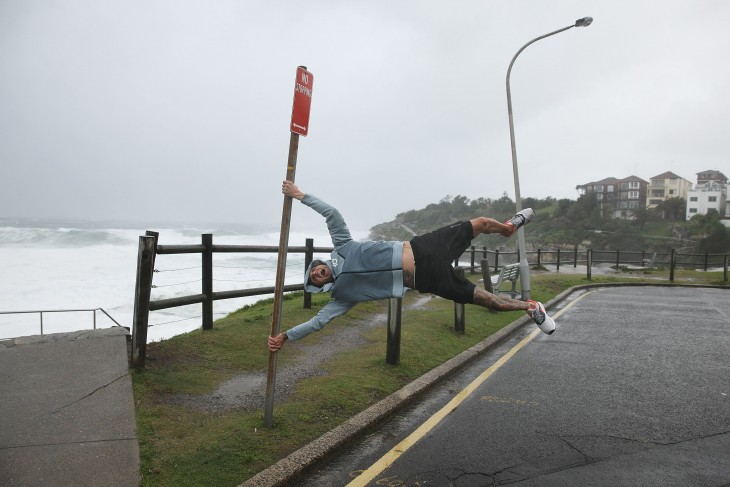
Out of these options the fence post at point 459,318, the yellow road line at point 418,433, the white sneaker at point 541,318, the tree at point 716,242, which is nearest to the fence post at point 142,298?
the yellow road line at point 418,433

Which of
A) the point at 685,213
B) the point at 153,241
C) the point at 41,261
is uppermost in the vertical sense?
the point at 685,213

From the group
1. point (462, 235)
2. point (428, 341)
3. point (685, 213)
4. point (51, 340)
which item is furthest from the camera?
point (685, 213)

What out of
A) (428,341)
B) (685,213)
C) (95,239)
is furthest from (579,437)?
(685,213)

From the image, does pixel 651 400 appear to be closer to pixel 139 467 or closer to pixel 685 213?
pixel 139 467

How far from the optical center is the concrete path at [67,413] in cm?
320

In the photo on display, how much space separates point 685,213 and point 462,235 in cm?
10664

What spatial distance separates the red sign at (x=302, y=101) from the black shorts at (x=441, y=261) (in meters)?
1.34

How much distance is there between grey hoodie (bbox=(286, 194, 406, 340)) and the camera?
13.6 feet

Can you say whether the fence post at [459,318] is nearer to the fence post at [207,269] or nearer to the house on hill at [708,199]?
the fence post at [207,269]

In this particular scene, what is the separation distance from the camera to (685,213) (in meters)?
93.5

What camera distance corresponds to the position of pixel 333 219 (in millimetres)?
4215

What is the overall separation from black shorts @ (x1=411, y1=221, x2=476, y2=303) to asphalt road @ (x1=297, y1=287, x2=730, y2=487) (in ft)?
3.91

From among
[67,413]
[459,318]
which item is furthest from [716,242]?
[67,413]

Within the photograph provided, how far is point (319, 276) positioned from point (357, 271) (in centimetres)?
32
